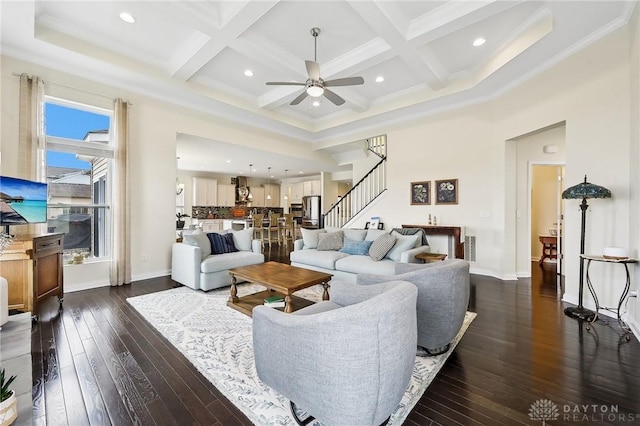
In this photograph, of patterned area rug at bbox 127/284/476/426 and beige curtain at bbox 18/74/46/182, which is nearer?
patterned area rug at bbox 127/284/476/426

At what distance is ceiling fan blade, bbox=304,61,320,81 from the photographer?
10.9 feet

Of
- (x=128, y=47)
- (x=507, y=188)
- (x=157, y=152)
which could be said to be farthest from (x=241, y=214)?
(x=507, y=188)

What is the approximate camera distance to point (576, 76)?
3.60 metres

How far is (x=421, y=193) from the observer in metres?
6.00

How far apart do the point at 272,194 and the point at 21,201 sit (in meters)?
10.2

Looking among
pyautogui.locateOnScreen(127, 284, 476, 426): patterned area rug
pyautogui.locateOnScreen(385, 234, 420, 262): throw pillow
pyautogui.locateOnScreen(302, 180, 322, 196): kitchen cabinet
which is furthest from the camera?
pyautogui.locateOnScreen(302, 180, 322, 196): kitchen cabinet

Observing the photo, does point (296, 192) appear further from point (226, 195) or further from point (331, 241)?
point (331, 241)

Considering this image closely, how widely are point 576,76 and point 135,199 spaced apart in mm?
6875

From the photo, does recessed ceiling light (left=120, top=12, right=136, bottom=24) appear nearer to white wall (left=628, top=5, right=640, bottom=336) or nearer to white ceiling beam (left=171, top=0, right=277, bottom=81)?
white ceiling beam (left=171, top=0, right=277, bottom=81)

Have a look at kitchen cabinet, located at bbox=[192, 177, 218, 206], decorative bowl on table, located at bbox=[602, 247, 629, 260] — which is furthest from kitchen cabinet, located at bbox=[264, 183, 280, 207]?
decorative bowl on table, located at bbox=[602, 247, 629, 260]

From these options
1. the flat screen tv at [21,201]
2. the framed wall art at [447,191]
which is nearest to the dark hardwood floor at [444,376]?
the flat screen tv at [21,201]

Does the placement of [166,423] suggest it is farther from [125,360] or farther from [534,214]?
[534,214]

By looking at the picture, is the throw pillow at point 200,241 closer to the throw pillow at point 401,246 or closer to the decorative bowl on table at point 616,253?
the throw pillow at point 401,246

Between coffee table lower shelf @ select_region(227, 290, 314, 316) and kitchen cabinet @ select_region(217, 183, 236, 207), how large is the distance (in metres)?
8.25
